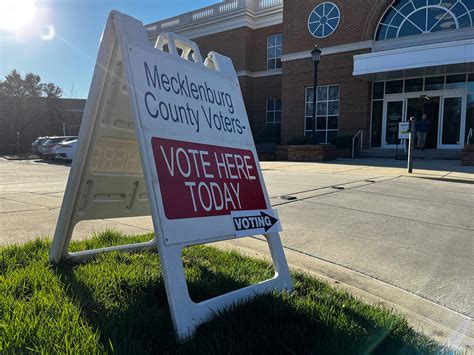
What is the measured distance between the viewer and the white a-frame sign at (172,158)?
2312 mm

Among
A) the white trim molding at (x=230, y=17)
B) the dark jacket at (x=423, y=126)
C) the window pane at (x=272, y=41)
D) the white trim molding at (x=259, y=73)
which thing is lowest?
the dark jacket at (x=423, y=126)

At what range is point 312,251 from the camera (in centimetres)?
427

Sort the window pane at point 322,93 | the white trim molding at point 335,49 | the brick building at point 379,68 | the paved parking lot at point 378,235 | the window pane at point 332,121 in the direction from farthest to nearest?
the window pane at point 322,93 < the window pane at point 332,121 < the white trim molding at point 335,49 < the brick building at point 379,68 < the paved parking lot at point 378,235

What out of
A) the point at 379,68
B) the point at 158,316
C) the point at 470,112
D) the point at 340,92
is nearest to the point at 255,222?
the point at 158,316

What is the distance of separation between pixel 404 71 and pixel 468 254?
678 inches

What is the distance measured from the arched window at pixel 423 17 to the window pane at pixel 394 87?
2.36m

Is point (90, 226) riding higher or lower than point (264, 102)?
lower

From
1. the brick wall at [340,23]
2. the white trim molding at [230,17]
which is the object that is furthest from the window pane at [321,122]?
the white trim molding at [230,17]

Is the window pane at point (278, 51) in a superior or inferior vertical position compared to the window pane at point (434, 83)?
superior

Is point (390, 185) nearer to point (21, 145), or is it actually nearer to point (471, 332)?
point (471, 332)

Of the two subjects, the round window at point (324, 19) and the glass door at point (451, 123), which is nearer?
the glass door at point (451, 123)

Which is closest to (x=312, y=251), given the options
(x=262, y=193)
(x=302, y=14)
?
(x=262, y=193)

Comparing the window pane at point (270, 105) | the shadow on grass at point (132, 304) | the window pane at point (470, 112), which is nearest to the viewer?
the shadow on grass at point (132, 304)

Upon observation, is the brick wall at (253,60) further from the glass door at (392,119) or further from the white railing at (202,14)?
the glass door at (392,119)
